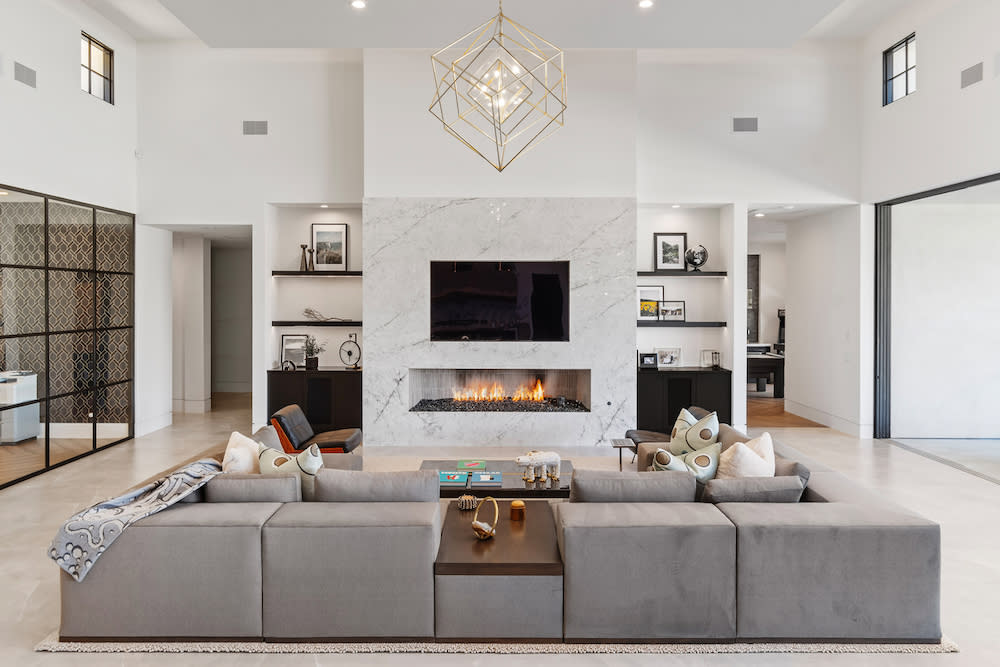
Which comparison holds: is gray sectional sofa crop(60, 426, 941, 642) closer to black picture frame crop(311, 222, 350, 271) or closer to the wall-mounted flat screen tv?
the wall-mounted flat screen tv

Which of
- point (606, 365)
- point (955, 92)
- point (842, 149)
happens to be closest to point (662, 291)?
point (606, 365)

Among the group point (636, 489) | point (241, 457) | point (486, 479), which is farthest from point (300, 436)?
point (636, 489)

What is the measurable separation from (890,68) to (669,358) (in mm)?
3928

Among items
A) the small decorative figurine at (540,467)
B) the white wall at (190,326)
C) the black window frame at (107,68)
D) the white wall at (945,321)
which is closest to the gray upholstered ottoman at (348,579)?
the small decorative figurine at (540,467)

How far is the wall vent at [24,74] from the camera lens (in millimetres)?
5727

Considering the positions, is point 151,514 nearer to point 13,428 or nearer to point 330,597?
point 330,597

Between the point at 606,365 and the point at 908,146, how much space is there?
3760 mm

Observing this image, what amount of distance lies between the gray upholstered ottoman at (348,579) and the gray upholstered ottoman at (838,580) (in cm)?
143

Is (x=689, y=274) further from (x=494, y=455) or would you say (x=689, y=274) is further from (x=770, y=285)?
(x=770, y=285)

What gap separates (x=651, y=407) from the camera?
7.60 m

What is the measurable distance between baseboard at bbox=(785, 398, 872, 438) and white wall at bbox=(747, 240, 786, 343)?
12.6ft

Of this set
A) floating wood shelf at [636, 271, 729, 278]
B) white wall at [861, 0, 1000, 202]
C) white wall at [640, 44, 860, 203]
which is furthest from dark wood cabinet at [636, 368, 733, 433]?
white wall at [861, 0, 1000, 202]

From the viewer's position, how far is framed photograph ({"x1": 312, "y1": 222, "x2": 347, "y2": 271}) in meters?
7.96

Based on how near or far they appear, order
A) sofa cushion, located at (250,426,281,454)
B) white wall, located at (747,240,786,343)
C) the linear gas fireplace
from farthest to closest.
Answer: white wall, located at (747,240,786,343) < the linear gas fireplace < sofa cushion, located at (250,426,281,454)
